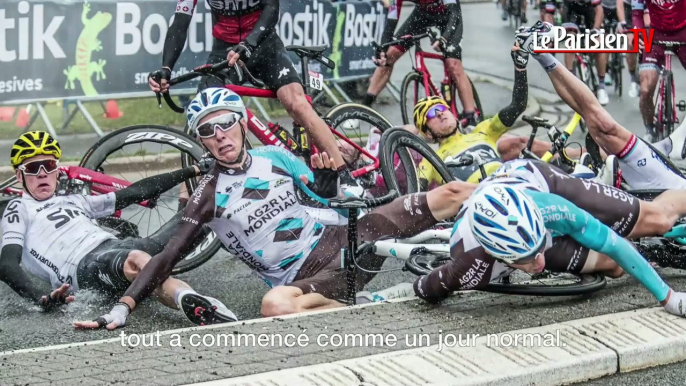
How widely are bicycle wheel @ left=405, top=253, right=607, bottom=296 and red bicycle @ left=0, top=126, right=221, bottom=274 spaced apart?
1.46m

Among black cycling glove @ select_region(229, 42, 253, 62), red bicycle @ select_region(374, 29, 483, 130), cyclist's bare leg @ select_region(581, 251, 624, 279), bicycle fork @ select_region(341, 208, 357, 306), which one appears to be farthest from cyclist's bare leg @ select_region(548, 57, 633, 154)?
red bicycle @ select_region(374, 29, 483, 130)

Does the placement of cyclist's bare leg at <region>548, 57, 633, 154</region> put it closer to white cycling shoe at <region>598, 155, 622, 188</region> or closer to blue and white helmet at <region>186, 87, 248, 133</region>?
white cycling shoe at <region>598, 155, 622, 188</region>

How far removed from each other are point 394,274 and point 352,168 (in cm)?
116

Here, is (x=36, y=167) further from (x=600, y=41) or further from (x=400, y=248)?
(x=600, y=41)

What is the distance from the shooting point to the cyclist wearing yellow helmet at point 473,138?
8.51 meters

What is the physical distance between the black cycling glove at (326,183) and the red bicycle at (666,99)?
18.3ft

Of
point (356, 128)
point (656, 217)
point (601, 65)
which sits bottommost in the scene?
point (601, 65)

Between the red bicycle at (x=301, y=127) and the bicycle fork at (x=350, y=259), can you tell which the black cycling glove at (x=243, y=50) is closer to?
the red bicycle at (x=301, y=127)

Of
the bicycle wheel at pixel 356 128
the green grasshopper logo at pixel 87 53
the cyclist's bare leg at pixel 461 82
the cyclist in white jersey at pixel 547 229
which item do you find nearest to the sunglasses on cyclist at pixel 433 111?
the bicycle wheel at pixel 356 128

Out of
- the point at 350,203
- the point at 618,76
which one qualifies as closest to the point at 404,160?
the point at 350,203

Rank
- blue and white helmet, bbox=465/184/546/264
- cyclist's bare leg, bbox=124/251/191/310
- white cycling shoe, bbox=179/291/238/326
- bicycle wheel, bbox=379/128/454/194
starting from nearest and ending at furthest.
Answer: blue and white helmet, bbox=465/184/546/264, white cycling shoe, bbox=179/291/238/326, cyclist's bare leg, bbox=124/251/191/310, bicycle wheel, bbox=379/128/454/194

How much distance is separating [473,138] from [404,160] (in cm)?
75

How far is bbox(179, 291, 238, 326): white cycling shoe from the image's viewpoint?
6.24 m

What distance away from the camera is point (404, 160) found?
27.7 feet
